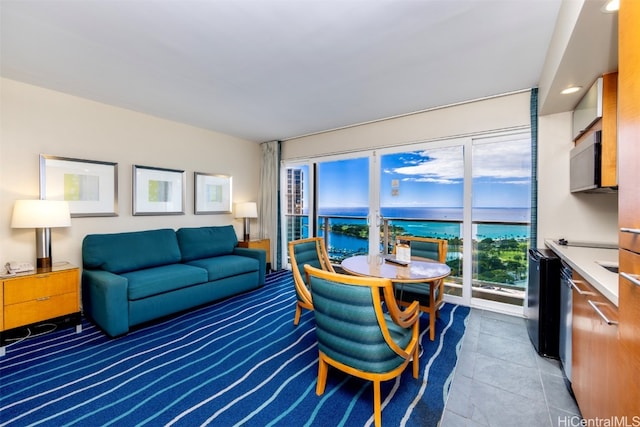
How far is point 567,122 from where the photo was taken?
2701 mm

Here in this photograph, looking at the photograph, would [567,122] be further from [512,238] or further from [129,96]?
[129,96]

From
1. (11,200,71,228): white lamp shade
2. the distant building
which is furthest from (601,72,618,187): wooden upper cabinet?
(11,200,71,228): white lamp shade

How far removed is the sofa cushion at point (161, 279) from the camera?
271 cm

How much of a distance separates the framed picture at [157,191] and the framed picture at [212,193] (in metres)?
0.25

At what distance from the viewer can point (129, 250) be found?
10.5ft

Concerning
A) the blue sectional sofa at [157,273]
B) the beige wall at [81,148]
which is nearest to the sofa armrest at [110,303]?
the blue sectional sofa at [157,273]

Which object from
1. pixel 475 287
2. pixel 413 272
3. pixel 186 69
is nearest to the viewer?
pixel 413 272

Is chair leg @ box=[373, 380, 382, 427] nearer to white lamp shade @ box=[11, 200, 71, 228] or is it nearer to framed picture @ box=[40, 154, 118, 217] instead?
white lamp shade @ box=[11, 200, 71, 228]

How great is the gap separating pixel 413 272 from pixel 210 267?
2.52m

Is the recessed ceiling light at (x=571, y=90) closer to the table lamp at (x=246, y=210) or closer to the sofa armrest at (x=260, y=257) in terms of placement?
the sofa armrest at (x=260, y=257)

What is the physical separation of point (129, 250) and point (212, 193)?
5.39 feet

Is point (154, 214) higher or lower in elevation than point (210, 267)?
higher

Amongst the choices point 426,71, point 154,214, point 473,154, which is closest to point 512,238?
point 473,154

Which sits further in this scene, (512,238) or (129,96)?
(512,238)
